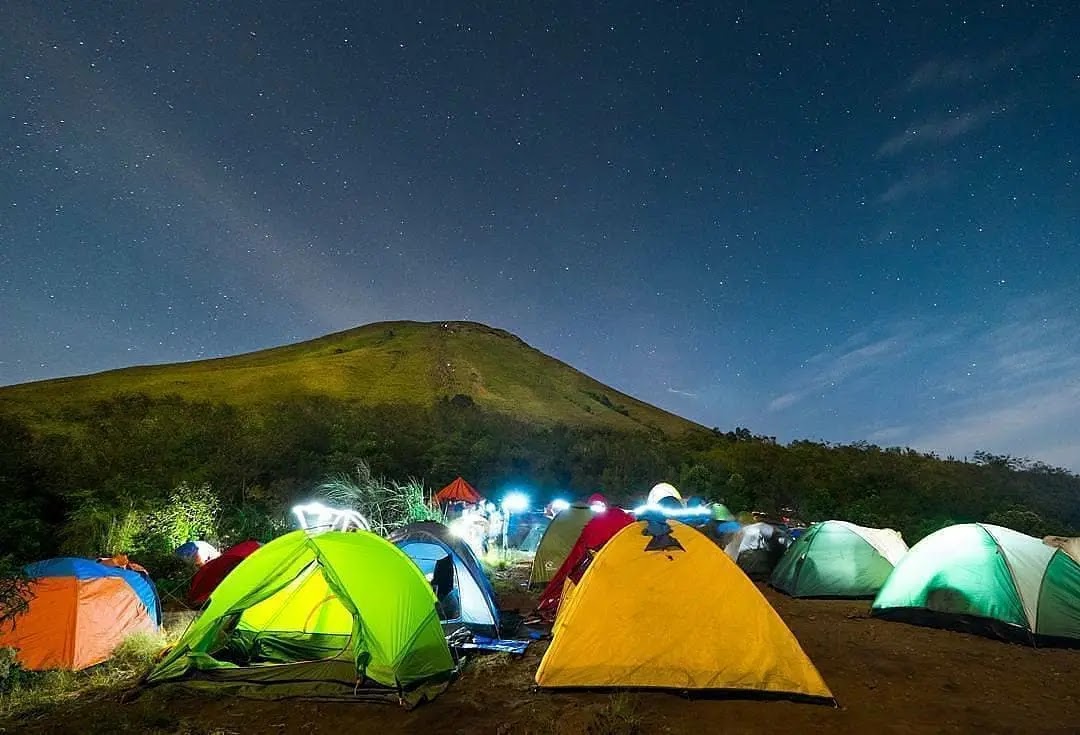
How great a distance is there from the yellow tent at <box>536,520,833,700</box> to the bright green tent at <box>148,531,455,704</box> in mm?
1485

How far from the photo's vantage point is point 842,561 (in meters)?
11.5

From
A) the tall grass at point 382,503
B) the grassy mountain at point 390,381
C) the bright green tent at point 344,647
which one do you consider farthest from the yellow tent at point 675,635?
the grassy mountain at point 390,381

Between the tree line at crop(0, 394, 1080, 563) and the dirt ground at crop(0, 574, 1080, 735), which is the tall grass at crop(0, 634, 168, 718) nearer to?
the dirt ground at crop(0, 574, 1080, 735)

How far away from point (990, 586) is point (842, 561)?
3.24m

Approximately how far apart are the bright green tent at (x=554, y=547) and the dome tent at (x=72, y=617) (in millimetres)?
7937

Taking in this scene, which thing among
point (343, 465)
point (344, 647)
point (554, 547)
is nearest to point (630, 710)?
point (344, 647)

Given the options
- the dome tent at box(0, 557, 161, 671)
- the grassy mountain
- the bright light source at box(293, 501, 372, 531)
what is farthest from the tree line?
the grassy mountain

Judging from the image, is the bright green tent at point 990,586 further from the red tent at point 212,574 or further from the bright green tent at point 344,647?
the red tent at point 212,574

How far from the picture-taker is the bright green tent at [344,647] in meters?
6.16

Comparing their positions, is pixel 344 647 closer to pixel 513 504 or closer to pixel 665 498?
pixel 513 504

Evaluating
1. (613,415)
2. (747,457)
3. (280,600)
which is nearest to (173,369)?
(613,415)

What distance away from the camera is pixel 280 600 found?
8148mm

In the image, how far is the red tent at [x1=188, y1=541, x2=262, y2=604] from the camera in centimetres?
1043

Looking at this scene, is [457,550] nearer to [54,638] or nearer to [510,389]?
[54,638]
